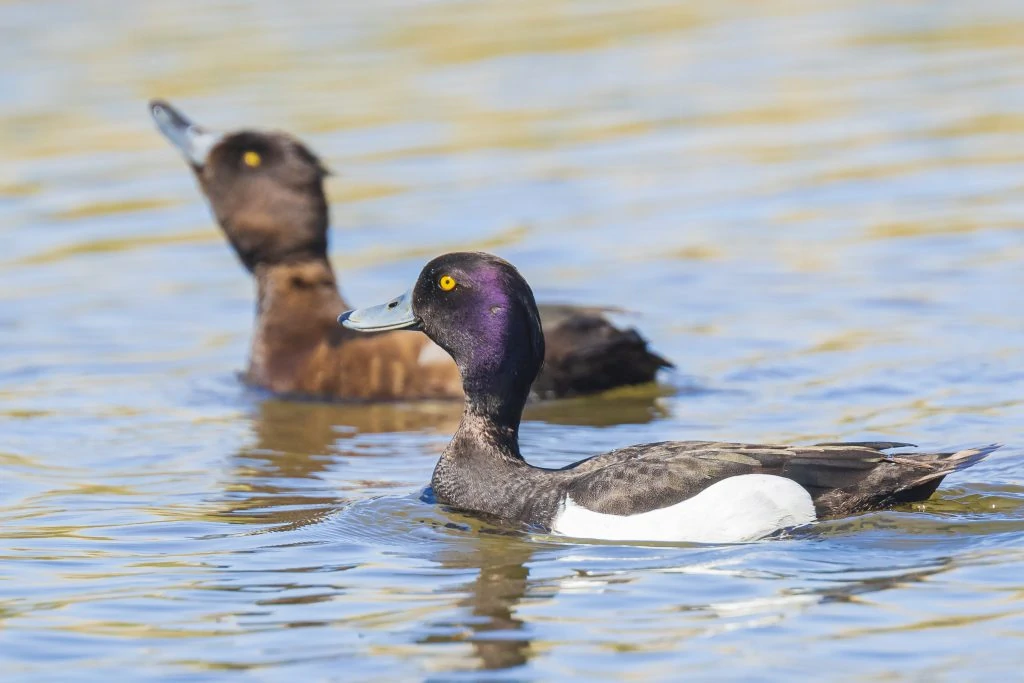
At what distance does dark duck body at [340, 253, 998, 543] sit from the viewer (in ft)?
22.8

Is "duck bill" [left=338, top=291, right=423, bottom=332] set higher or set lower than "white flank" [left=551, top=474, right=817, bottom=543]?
higher

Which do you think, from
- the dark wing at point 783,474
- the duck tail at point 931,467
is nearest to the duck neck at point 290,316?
the dark wing at point 783,474

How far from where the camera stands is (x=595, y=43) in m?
18.0

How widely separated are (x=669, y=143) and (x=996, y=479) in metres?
7.62

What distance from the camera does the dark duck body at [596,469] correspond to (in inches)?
273

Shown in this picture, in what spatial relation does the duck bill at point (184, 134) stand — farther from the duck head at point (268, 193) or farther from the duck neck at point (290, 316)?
the duck neck at point (290, 316)

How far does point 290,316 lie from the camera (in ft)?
34.9

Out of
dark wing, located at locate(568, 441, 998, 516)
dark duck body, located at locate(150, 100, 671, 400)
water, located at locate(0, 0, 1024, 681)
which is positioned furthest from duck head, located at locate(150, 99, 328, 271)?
dark wing, located at locate(568, 441, 998, 516)

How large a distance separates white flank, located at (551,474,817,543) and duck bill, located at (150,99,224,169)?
4.75 m

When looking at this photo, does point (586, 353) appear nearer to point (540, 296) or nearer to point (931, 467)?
point (540, 296)

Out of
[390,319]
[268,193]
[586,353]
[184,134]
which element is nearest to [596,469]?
[390,319]

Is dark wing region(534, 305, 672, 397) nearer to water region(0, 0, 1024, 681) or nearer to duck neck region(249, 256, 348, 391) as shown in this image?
water region(0, 0, 1024, 681)

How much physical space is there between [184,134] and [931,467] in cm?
546

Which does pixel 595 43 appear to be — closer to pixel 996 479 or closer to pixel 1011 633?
pixel 996 479
